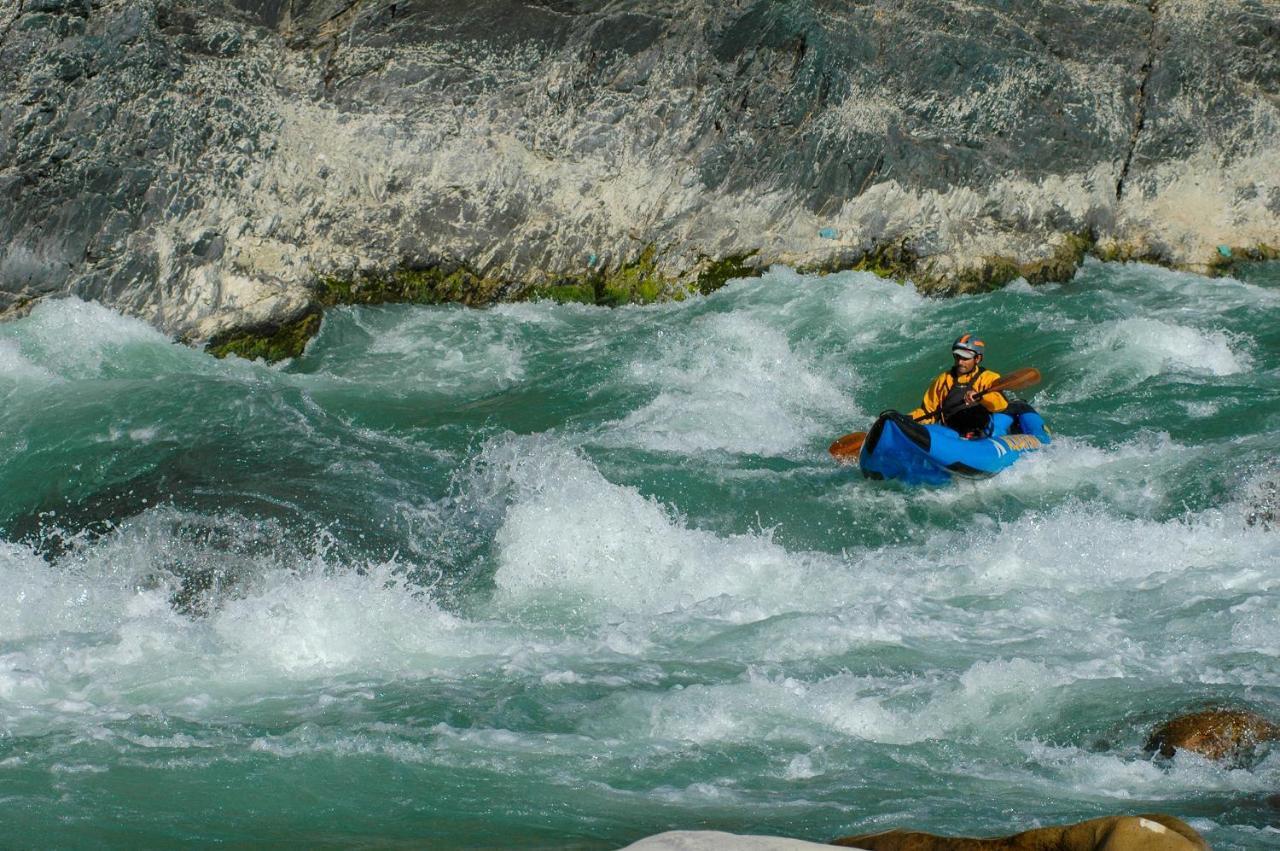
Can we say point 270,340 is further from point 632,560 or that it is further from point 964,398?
point 964,398

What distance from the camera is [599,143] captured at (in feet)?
41.1

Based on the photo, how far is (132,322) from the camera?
10.5m

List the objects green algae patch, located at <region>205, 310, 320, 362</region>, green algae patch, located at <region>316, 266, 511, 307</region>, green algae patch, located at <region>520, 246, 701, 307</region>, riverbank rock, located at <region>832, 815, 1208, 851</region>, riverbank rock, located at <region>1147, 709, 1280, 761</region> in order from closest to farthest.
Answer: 1. riverbank rock, located at <region>832, 815, 1208, 851</region>
2. riverbank rock, located at <region>1147, 709, 1280, 761</region>
3. green algae patch, located at <region>205, 310, 320, 362</region>
4. green algae patch, located at <region>316, 266, 511, 307</region>
5. green algae patch, located at <region>520, 246, 701, 307</region>

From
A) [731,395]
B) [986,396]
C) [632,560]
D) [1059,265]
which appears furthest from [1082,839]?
[1059,265]

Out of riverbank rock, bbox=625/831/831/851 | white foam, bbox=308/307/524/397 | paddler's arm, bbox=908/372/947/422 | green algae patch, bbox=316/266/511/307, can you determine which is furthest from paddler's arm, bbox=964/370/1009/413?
riverbank rock, bbox=625/831/831/851

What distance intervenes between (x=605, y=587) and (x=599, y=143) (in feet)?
21.7

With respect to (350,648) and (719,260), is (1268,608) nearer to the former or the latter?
(350,648)

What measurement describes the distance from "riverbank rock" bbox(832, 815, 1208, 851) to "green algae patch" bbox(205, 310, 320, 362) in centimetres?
825

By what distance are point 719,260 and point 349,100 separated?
11.8 ft

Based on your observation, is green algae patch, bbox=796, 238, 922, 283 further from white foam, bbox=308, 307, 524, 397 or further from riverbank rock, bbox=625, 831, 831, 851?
riverbank rock, bbox=625, 831, 831, 851

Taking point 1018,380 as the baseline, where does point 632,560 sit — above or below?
below

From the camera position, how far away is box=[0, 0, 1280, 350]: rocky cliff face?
10.7 meters

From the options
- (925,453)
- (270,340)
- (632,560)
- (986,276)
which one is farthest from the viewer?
(986,276)

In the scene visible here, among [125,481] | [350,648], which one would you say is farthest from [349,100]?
[350,648]
